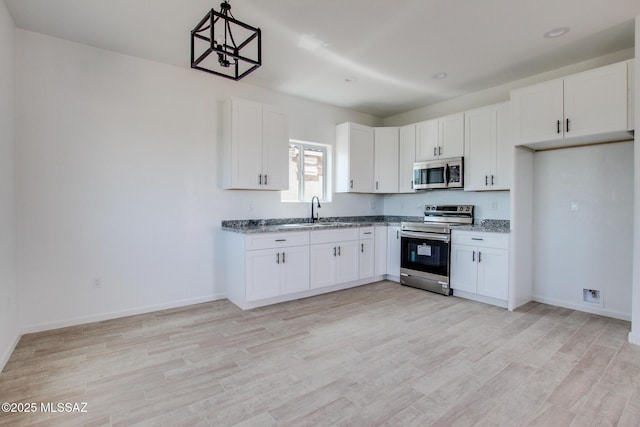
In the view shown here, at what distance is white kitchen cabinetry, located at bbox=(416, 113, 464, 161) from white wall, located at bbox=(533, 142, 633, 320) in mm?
955

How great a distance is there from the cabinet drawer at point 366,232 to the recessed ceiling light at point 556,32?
9.74 ft

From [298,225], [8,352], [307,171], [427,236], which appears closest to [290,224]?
[298,225]

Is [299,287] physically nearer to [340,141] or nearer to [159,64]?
[340,141]

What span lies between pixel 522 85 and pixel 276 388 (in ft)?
14.5

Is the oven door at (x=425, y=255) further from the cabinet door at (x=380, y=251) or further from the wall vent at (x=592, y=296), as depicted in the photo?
the wall vent at (x=592, y=296)

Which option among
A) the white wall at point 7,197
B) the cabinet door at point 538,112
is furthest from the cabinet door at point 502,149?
the white wall at point 7,197

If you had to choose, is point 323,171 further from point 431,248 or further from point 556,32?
point 556,32

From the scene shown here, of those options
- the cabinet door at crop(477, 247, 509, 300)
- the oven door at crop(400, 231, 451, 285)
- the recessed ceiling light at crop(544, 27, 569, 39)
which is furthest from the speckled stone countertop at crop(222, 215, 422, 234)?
the recessed ceiling light at crop(544, 27, 569, 39)

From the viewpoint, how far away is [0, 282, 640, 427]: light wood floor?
186cm

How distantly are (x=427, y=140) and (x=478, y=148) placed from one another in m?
0.79

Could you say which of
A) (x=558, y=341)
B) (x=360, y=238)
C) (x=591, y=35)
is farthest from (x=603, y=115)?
(x=360, y=238)

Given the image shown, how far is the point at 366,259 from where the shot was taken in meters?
4.80

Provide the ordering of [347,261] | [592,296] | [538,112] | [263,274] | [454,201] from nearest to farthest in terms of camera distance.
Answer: [538,112]
[592,296]
[263,274]
[347,261]
[454,201]

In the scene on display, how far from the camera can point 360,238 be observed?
472 centimetres
